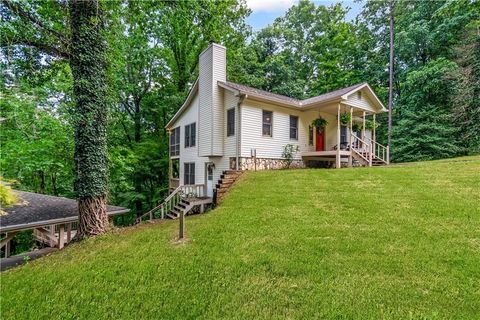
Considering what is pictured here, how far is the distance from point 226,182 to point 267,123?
418cm

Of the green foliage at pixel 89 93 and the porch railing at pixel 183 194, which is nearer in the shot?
Result: the green foliage at pixel 89 93

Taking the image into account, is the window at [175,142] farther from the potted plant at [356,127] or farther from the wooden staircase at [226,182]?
the potted plant at [356,127]

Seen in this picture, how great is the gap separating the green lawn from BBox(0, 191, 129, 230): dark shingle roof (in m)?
3.11

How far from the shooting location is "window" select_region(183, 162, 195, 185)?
50.4 ft

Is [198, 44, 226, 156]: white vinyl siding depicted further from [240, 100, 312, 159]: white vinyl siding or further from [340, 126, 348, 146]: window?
[340, 126, 348, 146]: window

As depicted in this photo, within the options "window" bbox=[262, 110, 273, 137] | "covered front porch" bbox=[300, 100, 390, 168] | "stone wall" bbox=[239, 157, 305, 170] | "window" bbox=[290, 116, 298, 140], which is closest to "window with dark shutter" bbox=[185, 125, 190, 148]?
"stone wall" bbox=[239, 157, 305, 170]

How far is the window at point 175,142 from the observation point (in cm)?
1750

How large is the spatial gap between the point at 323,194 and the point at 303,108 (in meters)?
6.97

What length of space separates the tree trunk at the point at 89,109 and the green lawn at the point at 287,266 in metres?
0.96

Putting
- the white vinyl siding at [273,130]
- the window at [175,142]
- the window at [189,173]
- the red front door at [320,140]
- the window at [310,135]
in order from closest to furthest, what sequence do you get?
the white vinyl siding at [273,130]
the window at [310,135]
the red front door at [320,140]
the window at [189,173]
the window at [175,142]

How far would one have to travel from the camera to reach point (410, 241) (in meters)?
4.83

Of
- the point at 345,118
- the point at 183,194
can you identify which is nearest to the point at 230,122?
the point at 183,194

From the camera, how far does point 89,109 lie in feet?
23.1

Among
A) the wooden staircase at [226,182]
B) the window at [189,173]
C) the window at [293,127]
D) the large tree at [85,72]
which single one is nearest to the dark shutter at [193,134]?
the window at [189,173]
